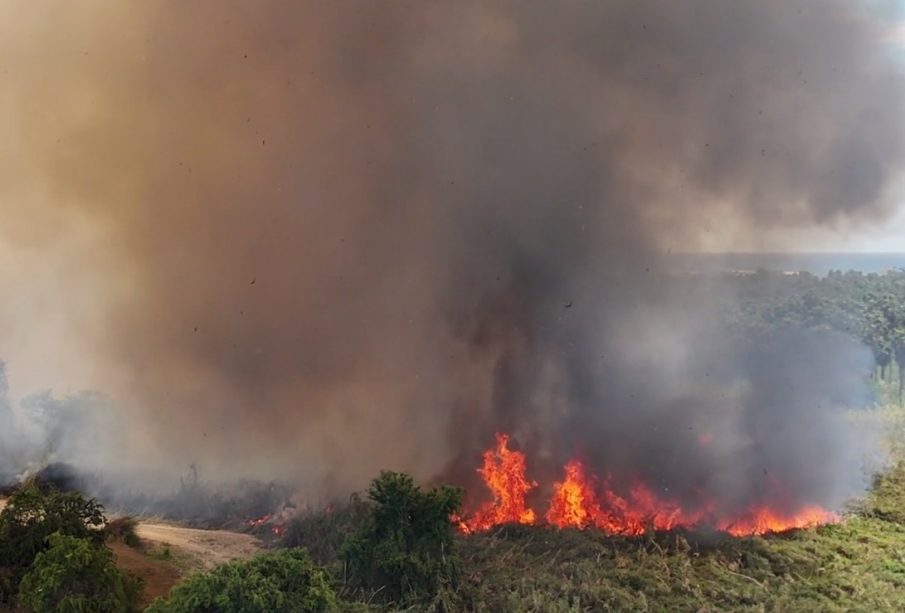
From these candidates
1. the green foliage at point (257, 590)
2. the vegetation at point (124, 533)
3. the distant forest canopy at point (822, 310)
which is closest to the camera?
the green foliage at point (257, 590)

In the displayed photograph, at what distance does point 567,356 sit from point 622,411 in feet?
7.56

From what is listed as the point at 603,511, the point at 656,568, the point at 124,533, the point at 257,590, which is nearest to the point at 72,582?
the point at 257,590

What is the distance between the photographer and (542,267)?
74.6 feet

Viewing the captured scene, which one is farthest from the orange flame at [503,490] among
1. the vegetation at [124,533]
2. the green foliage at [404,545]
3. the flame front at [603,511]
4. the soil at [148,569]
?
the vegetation at [124,533]

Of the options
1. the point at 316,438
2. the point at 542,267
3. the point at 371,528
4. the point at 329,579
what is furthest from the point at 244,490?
the point at 542,267

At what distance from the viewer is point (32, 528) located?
13391 millimetres

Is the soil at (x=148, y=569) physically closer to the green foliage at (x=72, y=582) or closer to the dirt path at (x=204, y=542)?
the dirt path at (x=204, y=542)

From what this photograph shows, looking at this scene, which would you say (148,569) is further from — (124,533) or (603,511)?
(603,511)

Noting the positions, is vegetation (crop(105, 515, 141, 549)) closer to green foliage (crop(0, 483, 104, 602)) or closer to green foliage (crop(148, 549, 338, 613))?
green foliage (crop(0, 483, 104, 602))

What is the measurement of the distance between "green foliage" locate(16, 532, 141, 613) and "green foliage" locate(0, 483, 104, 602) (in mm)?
958

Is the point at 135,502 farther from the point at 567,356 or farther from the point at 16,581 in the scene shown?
the point at 567,356

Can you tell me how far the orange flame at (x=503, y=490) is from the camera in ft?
61.6

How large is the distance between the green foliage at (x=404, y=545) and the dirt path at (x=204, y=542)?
422cm

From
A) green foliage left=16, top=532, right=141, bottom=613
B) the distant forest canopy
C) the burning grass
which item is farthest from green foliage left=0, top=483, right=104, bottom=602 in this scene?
the distant forest canopy
